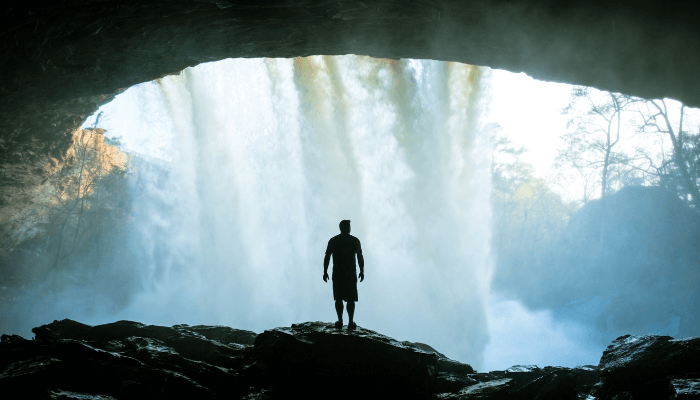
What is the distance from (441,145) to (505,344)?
49.5 feet

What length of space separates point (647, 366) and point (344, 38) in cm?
956

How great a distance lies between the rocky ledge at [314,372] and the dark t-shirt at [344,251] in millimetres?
1027

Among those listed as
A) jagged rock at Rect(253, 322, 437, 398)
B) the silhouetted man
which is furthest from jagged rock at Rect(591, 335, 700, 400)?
the silhouetted man

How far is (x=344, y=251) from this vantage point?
4742mm

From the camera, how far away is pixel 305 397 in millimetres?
4129

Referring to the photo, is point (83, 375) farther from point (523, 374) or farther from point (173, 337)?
point (523, 374)

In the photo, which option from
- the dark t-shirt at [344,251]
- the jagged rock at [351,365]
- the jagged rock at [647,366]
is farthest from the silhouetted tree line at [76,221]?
the jagged rock at [647,366]

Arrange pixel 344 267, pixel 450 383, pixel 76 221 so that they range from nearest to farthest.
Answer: pixel 344 267, pixel 450 383, pixel 76 221

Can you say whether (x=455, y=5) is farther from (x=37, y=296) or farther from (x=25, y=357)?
(x=37, y=296)

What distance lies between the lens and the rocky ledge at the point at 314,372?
374 cm

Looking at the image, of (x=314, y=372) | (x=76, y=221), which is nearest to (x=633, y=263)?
(x=314, y=372)

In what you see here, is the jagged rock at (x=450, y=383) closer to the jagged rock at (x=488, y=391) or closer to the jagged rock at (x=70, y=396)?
the jagged rock at (x=488, y=391)

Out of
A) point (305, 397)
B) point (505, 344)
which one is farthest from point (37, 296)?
point (505, 344)

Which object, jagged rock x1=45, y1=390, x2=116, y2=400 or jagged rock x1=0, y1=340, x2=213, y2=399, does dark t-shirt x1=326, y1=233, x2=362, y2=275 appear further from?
jagged rock x1=45, y1=390, x2=116, y2=400
